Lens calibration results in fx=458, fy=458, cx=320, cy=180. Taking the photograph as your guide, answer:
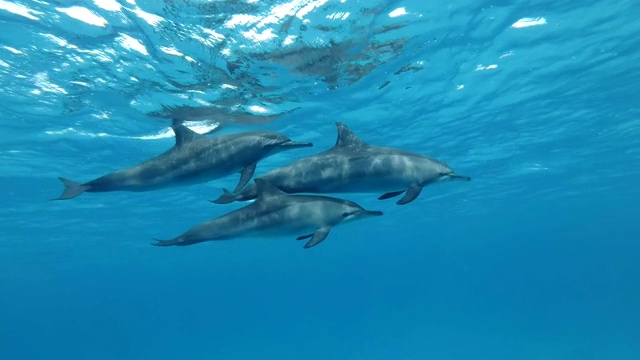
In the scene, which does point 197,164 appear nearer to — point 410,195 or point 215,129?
point 410,195

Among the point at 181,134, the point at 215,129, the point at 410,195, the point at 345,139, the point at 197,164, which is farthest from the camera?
the point at 215,129

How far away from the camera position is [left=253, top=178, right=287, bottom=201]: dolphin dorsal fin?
6.96 metres

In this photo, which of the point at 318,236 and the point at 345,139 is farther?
the point at 345,139

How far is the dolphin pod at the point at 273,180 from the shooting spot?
23.0 feet

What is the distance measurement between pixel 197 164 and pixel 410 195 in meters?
3.44

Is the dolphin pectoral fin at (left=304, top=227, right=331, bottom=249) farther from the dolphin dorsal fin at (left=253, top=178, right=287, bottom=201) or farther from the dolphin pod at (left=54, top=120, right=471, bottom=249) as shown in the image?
the dolphin dorsal fin at (left=253, top=178, right=287, bottom=201)

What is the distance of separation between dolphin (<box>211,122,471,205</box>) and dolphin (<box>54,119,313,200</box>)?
1.45ft

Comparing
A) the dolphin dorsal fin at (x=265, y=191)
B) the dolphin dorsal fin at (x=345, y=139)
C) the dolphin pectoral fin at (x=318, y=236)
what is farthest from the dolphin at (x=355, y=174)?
the dolphin pectoral fin at (x=318, y=236)

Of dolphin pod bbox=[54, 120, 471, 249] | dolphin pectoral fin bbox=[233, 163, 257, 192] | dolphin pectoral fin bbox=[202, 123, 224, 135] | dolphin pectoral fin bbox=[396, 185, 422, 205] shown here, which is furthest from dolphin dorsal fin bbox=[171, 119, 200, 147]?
dolphin pectoral fin bbox=[202, 123, 224, 135]

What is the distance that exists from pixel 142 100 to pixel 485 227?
61672 millimetres

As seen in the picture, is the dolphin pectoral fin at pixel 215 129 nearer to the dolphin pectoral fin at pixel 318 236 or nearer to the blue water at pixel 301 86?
the blue water at pixel 301 86

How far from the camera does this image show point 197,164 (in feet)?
24.2

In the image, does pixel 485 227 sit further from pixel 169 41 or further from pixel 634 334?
pixel 169 41

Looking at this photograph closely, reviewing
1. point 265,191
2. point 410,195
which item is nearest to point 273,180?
point 265,191
